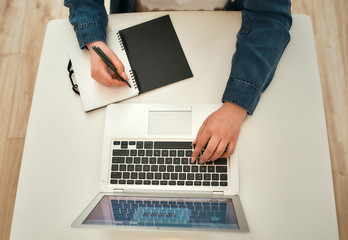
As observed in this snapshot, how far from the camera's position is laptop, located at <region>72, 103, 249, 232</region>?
1.94 ft

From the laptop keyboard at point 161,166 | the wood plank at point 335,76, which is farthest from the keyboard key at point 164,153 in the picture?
the wood plank at point 335,76

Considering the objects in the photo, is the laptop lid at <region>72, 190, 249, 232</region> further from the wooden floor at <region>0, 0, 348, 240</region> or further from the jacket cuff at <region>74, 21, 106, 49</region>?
the wooden floor at <region>0, 0, 348, 240</region>

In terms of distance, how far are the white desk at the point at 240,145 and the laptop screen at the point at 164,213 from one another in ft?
0.20

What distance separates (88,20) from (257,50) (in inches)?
20.0

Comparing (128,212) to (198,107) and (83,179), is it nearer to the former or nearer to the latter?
(83,179)

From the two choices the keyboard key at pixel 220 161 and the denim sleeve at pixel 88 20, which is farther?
the denim sleeve at pixel 88 20

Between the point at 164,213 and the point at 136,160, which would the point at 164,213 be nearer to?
the point at 164,213

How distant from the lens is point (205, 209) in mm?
620

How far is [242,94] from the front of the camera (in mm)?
709

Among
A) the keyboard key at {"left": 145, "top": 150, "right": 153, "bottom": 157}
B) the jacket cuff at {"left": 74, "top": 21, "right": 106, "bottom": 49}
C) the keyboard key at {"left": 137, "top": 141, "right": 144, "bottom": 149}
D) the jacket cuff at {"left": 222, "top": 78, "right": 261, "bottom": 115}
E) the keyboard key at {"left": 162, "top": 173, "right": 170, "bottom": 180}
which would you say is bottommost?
the keyboard key at {"left": 162, "top": 173, "right": 170, "bottom": 180}

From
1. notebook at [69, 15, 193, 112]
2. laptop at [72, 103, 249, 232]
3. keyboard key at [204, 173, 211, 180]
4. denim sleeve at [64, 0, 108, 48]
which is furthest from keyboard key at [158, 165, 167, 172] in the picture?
denim sleeve at [64, 0, 108, 48]

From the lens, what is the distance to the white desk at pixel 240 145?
0.65 m

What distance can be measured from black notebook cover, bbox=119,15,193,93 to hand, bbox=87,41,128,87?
5cm

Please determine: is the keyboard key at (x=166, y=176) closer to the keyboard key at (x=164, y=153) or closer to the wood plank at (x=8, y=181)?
the keyboard key at (x=164, y=153)
